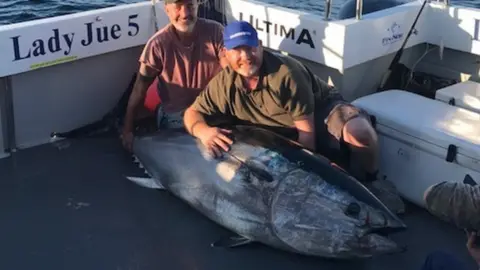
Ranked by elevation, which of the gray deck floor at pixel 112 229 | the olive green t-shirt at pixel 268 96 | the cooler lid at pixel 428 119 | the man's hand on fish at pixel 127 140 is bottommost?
the gray deck floor at pixel 112 229

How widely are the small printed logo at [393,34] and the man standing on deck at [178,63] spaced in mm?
1145

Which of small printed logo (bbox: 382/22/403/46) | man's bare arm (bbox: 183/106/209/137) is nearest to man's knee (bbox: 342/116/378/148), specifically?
man's bare arm (bbox: 183/106/209/137)

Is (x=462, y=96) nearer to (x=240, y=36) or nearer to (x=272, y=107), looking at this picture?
(x=272, y=107)

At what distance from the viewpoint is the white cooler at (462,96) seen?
4.46 meters

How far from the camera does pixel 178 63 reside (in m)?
4.61

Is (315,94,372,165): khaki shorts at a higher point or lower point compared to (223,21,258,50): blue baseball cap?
lower

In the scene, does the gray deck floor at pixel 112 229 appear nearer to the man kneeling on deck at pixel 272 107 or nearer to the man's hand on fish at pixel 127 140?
the man's hand on fish at pixel 127 140

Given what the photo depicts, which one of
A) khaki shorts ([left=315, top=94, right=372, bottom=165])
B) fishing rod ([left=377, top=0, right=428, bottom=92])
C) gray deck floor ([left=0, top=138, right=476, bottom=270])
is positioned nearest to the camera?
gray deck floor ([left=0, top=138, right=476, bottom=270])

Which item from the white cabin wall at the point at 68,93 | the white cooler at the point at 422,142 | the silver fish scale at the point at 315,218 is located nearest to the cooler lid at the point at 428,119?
the white cooler at the point at 422,142

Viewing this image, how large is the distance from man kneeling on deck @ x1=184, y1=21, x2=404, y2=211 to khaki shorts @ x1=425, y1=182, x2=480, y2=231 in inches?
50.4

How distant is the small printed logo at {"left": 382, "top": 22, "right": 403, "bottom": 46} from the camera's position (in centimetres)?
487

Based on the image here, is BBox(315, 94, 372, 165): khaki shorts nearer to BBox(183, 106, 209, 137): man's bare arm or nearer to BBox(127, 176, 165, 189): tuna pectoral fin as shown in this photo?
BBox(183, 106, 209, 137): man's bare arm

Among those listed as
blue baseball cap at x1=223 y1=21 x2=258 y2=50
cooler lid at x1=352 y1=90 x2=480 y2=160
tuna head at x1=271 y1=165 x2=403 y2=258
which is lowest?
tuna head at x1=271 y1=165 x2=403 y2=258

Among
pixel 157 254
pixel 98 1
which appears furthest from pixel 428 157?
pixel 98 1
